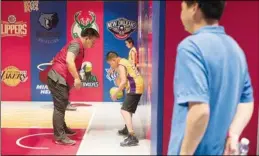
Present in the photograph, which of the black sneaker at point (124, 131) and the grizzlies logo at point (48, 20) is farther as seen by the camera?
the grizzlies logo at point (48, 20)

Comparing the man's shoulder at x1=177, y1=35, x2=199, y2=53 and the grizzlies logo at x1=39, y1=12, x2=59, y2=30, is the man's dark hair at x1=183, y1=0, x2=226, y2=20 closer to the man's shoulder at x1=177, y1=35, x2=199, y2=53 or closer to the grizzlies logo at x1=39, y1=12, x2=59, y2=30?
the man's shoulder at x1=177, y1=35, x2=199, y2=53

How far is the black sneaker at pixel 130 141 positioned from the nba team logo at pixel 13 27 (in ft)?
13.4

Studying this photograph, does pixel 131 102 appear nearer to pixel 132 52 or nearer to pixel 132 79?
pixel 132 79

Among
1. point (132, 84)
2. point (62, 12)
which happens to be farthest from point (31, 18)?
point (132, 84)

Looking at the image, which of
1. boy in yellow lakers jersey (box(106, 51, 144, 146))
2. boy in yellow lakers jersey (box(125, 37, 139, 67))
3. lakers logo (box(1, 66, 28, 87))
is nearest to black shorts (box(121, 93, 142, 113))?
boy in yellow lakers jersey (box(106, 51, 144, 146))

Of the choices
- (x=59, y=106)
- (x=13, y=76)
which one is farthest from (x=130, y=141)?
(x=13, y=76)

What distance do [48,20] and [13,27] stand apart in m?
0.73

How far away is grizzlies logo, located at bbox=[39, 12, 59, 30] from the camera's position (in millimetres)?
8273

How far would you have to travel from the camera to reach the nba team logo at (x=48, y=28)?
27.1 feet

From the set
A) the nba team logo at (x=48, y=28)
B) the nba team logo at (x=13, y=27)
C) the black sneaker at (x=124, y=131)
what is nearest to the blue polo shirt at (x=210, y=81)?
the black sneaker at (x=124, y=131)

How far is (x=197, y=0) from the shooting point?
172 cm

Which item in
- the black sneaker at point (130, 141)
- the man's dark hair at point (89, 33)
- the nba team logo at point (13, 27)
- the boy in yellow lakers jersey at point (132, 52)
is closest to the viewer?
the black sneaker at point (130, 141)

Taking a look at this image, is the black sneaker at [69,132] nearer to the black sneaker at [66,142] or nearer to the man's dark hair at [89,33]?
the black sneaker at [66,142]

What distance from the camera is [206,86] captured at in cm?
167
